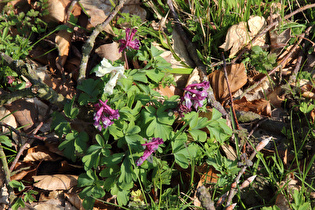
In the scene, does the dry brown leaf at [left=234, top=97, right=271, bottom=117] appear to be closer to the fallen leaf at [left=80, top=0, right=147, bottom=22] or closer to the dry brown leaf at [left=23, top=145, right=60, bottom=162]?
the fallen leaf at [left=80, top=0, right=147, bottom=22]

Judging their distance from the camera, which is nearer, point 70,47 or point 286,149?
point 286,149

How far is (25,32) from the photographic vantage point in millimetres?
3531

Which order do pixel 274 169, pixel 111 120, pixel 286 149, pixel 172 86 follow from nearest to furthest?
pixel 111 120 → pixel 274 169 → pixel 286 149 → pixel 172 86

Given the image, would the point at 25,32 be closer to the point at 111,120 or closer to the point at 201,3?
the point at 111,120

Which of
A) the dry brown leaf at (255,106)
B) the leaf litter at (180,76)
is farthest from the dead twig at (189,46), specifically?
the dry brown leaf at (255,106)

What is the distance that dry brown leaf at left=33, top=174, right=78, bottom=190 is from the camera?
267cm

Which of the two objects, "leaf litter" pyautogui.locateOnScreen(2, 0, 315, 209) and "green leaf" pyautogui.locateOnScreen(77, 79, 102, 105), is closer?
"green leaf" pyautogui.locateOnScreen(77, 79, 102, 105)

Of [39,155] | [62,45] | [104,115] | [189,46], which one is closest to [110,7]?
[62,45]

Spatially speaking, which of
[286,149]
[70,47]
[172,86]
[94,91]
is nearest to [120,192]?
[94,91]

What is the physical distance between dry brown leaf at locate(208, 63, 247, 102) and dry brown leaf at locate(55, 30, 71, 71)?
1.84 m

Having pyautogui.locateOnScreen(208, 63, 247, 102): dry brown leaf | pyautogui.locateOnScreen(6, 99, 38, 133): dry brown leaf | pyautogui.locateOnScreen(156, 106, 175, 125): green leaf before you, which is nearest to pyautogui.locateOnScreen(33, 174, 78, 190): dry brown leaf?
pyautogui.locateOnScreen(6, 99, 38, 133): dry brown leaf

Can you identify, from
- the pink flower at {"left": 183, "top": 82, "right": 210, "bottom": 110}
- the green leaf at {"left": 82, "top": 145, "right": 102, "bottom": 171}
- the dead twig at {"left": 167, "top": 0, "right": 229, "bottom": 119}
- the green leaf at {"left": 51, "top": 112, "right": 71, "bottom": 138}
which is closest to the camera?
the pink flower at {"left": 183, "top": 82, "right": 210, "bottom": 110}

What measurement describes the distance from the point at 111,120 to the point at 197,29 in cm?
175

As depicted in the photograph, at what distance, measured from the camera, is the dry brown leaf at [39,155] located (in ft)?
9.46
